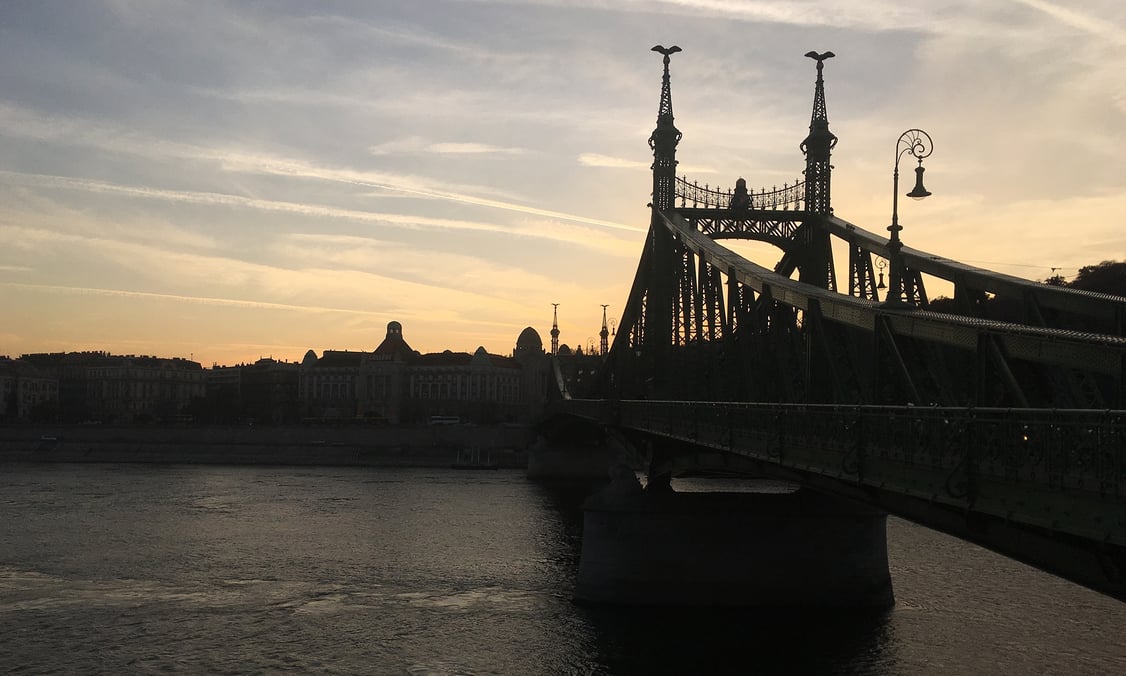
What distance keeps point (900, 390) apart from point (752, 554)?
33.1ft

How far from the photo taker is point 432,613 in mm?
31703

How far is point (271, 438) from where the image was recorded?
11175 centimetres

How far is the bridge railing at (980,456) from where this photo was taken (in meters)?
10.8

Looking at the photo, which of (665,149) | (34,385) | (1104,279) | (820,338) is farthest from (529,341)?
(820,338)

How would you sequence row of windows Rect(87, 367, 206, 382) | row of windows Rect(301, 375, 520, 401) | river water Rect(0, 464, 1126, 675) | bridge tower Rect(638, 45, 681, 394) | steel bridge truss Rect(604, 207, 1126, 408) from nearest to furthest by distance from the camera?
steel bridge truss Rect(604, 207, 1126, 408), river water Rect(0, 464, 1126, 675), bridge tower Rect(638, 45, 681, 394), row of windows Rect(301, 375, 520, 401), row of windows Rect(87, 367, 206, 382)

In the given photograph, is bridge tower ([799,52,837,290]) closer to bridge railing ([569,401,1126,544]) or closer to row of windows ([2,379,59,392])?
bridge railing ([569,401,1126,544])

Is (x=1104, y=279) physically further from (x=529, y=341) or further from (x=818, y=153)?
(x=529, y=341)

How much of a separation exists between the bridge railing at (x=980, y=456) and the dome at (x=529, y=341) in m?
175

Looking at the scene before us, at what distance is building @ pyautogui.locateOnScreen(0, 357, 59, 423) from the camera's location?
171625 mm

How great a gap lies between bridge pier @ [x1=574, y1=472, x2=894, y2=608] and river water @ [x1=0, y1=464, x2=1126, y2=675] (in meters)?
0.75

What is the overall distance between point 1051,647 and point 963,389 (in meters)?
8.28

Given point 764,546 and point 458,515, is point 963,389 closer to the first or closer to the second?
point 764,546

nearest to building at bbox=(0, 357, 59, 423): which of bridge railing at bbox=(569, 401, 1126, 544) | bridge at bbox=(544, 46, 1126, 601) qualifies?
bridge at bbox=(544, 46, 1126, 601)

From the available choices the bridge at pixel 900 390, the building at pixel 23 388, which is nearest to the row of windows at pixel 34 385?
the building at pixel 23 388
